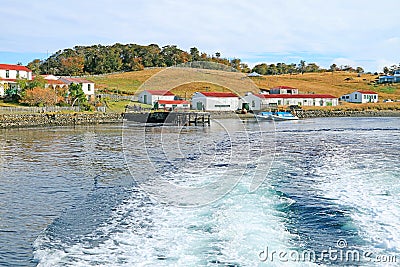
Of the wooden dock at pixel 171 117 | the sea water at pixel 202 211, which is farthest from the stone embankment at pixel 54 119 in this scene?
the sea water at pixel 202 211

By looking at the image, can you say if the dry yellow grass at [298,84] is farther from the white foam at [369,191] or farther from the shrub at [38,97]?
the white foam at [369,191]

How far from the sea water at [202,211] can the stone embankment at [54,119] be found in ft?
90.6

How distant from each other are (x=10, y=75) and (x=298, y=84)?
72901 millimetres

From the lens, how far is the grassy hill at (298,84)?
9149 cm

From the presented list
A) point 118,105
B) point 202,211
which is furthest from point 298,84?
point 202,211

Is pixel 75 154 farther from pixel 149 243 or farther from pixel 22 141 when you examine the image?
pixel 149 243

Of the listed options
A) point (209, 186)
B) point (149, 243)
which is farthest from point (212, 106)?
point (149, 243)

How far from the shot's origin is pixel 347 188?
14.1 metres

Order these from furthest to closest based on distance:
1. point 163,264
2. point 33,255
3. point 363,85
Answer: point 363,85 → point 33,255 → point 163,264

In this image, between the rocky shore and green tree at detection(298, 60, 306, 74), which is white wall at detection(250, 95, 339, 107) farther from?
green tree at detection(298, 60, 306, 74)

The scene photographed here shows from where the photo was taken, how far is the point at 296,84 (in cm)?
11562

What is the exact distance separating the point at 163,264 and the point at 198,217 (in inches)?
120

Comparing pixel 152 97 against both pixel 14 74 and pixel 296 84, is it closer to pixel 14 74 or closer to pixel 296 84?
pixel 14 74

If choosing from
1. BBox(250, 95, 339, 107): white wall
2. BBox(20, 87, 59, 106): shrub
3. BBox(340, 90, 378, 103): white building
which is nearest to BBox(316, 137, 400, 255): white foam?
BBox(20, 87, 59, 106): shrub
